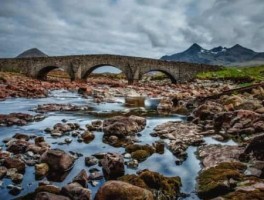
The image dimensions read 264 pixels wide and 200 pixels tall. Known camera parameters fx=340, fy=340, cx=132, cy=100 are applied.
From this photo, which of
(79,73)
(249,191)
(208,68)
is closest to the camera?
(249,191)

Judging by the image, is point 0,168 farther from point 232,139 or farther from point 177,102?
point 177,102

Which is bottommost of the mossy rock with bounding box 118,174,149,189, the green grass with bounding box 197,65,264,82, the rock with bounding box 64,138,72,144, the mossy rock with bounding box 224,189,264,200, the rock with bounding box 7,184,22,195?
the rock with bounding box 7,184,22,195

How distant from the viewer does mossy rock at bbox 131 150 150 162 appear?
8.63 metres

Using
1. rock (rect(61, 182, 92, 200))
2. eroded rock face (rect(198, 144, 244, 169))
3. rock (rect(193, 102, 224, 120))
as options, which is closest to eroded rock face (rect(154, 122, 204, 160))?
eroded rock face (rect(198, 144, 244, 169))

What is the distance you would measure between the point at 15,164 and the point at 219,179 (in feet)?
14.3

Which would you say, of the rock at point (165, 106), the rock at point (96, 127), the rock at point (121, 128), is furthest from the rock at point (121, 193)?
the rock at point (165, 106)

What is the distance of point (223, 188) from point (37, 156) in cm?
444

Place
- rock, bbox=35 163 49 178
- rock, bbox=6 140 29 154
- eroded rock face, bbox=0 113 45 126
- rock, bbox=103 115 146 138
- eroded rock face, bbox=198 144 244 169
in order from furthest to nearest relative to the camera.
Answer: eroded rock face, bbox=0 113 45 126
rock, bbox=103 115 146 138
rock, bbox=6 140 29 154
eroded rock face, bbox=198 144 244 169
rock, bbox=35 163 49 178

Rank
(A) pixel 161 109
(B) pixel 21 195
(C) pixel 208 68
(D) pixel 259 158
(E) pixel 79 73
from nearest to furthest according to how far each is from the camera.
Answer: (B) pixel 21 195, (D) pixel 259 158, (A) pixel 161 109, (C) pixel 208 68, (E) pixel 79 73

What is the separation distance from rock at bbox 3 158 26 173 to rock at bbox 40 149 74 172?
1.50 feet

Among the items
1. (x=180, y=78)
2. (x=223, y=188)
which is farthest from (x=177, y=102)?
(x=180, y=78)

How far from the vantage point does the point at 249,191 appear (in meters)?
5.78

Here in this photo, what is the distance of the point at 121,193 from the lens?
5.65 metres

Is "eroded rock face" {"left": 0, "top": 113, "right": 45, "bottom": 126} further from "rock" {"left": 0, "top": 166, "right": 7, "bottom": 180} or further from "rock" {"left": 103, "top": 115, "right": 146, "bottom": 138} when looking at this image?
"rock" {"left": 0, "top": 166, "right": 7, "bottom": 180}
